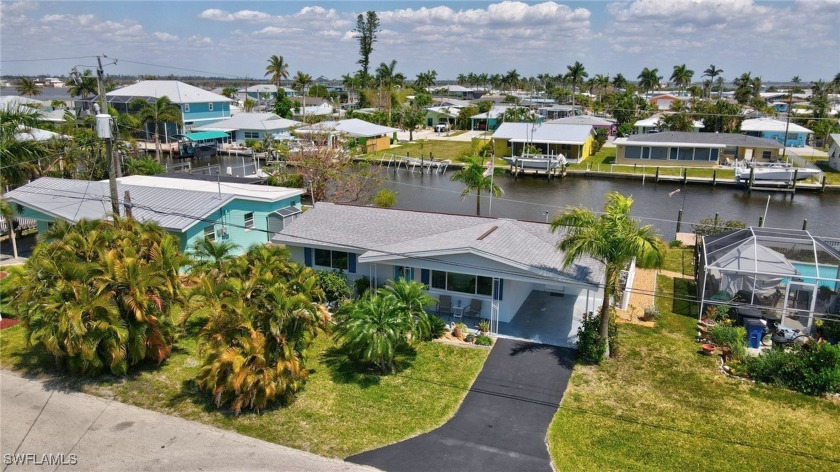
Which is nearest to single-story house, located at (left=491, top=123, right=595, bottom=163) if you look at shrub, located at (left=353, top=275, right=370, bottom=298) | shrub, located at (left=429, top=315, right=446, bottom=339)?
shrub, located at (left=353, top=275, right=370, bottom=298)

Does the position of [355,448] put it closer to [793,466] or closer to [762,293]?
[793,466]

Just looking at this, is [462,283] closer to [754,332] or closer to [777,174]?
[754,332]

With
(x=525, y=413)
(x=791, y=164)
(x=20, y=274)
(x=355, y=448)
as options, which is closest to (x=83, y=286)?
(x=20, y=274)

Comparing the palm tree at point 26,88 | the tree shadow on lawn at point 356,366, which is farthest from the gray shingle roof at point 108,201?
the palm tree at point 26,88

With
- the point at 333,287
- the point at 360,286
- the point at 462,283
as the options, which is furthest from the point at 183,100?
the point at 462,283

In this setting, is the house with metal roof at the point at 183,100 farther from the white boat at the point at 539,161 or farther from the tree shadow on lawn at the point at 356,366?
the tree shadow on lawn at the point at 356,366
